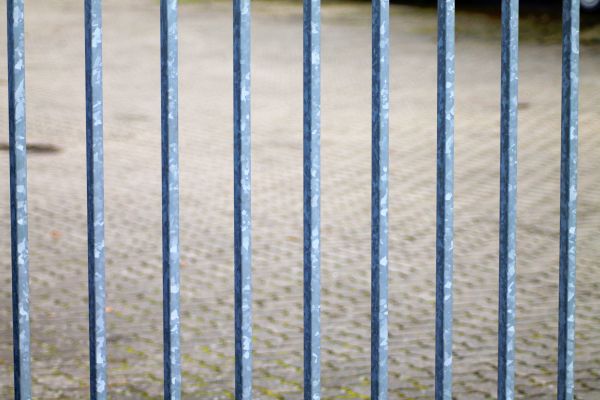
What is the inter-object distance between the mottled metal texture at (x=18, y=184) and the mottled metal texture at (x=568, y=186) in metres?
1.10

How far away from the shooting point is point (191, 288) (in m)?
7.12

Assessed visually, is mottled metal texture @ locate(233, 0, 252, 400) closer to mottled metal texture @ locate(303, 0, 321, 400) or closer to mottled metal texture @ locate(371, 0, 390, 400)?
mottled metal texture @ locate(303, 0, 321, 400)

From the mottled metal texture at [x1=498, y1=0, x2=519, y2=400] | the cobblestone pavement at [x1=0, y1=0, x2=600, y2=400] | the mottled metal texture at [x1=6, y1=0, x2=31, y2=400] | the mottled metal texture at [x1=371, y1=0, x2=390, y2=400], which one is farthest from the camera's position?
the cobblestone pavement at [x1=0, y1=0, x2=600, y2=400]

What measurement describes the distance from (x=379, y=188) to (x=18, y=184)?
0.68 meters

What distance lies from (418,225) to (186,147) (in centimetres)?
397

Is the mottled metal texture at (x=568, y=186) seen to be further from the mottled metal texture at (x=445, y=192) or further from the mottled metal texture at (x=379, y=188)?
the mottled metal texture at (x=379, y=188)

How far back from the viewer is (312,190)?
89.4 inches

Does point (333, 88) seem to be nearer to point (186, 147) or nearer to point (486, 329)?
point (186, 147)

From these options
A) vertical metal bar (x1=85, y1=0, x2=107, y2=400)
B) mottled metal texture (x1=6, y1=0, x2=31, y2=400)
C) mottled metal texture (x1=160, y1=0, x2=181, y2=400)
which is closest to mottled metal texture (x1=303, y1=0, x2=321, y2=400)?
mottled metal texture (x1=160, y1=0, x2=181, y2=400)

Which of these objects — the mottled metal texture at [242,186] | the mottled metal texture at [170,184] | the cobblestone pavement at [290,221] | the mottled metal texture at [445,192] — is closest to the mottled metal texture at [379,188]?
the mottled metal texture at [445,192]

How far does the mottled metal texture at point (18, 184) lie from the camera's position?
2137mm

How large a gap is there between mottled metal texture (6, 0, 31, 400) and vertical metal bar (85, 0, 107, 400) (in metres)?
0.12

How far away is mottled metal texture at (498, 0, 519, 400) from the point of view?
2387 mm

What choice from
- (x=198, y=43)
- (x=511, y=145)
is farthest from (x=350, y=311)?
(x=198, y=43)
